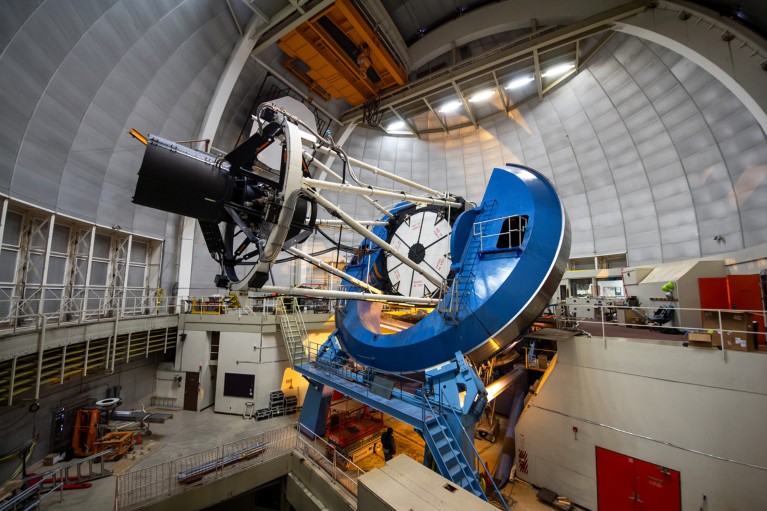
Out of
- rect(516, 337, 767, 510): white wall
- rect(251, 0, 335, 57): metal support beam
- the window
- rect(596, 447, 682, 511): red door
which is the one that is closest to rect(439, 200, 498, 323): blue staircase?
the window

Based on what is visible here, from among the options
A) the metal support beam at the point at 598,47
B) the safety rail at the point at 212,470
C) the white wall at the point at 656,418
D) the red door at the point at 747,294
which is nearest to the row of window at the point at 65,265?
the safety rail at the point at 212,470

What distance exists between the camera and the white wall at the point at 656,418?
5.93 m

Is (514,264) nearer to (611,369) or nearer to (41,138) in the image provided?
(611,369)

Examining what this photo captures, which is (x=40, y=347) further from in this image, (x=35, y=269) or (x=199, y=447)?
(x=199, y=447)

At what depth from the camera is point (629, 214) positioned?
16.3 metres

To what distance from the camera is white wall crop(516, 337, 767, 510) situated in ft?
19.5

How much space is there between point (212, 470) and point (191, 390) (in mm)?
6866

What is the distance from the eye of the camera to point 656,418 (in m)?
6.85

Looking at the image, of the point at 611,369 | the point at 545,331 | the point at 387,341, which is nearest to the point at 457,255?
the point at 387,341

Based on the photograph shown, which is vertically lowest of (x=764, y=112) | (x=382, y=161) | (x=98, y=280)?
(x=98, y=280)

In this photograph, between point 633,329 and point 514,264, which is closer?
point 514,264

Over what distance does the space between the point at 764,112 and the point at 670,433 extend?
32.6 feet

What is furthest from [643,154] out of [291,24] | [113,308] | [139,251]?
[139,251]

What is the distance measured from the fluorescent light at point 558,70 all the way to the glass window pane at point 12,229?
80.7ft
